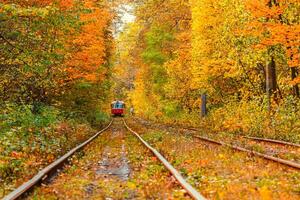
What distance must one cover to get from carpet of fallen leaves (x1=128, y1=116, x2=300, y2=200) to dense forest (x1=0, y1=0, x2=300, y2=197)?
3.82m

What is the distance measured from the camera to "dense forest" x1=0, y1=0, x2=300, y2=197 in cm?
1623

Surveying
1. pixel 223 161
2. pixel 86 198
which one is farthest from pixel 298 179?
pixel 86 198

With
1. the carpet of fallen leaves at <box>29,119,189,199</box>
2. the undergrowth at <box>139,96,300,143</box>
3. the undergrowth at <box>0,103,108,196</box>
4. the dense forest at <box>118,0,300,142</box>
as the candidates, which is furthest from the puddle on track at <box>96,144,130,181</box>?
the dense forest at <box>118,0,300,142</box>

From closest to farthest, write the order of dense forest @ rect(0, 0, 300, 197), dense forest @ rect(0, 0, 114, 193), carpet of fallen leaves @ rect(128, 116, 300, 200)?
carpet of fallen leaves @ rect(128, 116, 300, 200), dense forest @ rect(0, 0, 114, 193), dense forest @ rect(0, 0, 300, 197)

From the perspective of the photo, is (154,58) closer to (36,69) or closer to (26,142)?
(36,69)

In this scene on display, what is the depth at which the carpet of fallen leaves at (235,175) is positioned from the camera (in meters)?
8.48

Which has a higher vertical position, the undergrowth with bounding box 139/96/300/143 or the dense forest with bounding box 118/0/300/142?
the dense forest with bounding box 118/0/300/142

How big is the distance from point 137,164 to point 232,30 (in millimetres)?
15130

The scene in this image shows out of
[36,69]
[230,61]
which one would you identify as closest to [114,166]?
[36,69]

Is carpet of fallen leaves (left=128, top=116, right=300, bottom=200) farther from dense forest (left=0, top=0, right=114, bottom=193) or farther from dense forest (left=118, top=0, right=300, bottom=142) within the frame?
dense forest (left=118, top=0, right=300, bottom=142)

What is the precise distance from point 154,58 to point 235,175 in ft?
127

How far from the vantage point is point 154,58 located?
4912cm

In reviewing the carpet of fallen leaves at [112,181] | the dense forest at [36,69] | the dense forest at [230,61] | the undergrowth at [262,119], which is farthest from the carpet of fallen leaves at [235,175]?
the dense forest at [230,61]

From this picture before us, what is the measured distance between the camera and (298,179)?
10.1 meters
